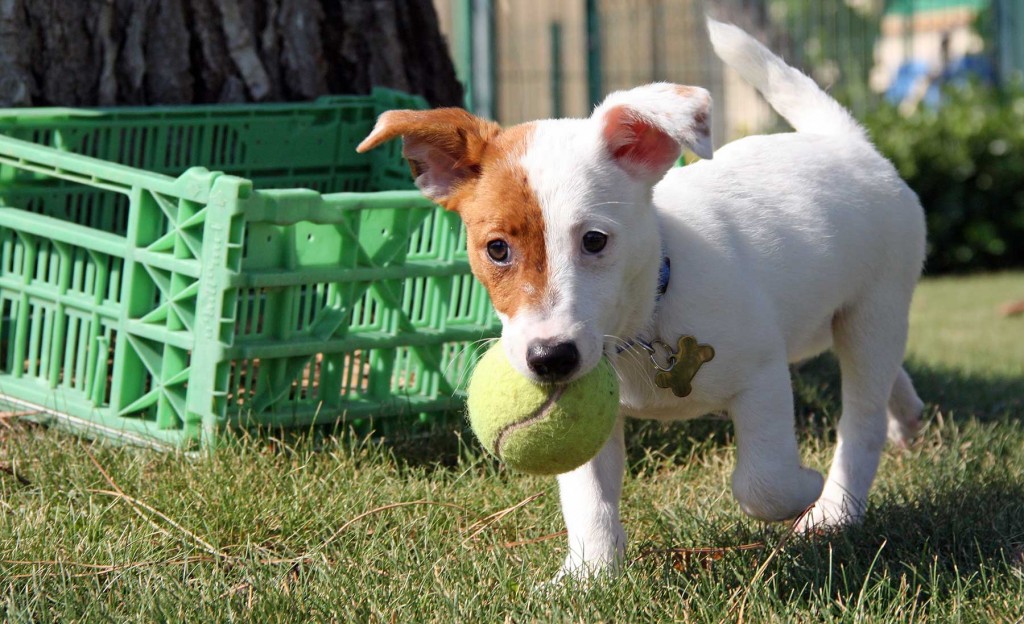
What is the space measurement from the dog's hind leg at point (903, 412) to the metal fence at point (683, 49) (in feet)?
14.5

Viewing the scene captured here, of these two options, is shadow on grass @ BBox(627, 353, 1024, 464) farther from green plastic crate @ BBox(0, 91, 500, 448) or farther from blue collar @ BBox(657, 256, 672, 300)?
blue collar @ BBox(657, 256, 672, 300)

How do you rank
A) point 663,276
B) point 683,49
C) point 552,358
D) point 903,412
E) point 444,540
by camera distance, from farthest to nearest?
point 683,49
point 903,412
point 444,540
point 663,276
point 552,358

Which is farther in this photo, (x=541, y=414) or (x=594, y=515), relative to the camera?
(x=594, y=515)

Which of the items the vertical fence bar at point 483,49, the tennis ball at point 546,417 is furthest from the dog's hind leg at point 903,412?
the vertical fence bar at point 483,49

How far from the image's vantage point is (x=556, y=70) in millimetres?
9445

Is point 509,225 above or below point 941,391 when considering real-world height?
above

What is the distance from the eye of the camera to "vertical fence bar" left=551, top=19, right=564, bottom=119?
9.34 m

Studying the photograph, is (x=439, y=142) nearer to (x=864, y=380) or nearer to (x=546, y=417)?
(x=546, y=417)

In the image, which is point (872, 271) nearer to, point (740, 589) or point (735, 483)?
point (735, 483)

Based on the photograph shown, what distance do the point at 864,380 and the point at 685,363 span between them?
0.98 metres

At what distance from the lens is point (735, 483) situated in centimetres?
284

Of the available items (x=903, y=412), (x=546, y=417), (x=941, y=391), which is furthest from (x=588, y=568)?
(x=941, y=391)

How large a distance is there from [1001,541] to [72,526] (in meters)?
2.17

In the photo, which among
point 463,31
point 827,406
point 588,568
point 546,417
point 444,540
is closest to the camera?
point 546,417
